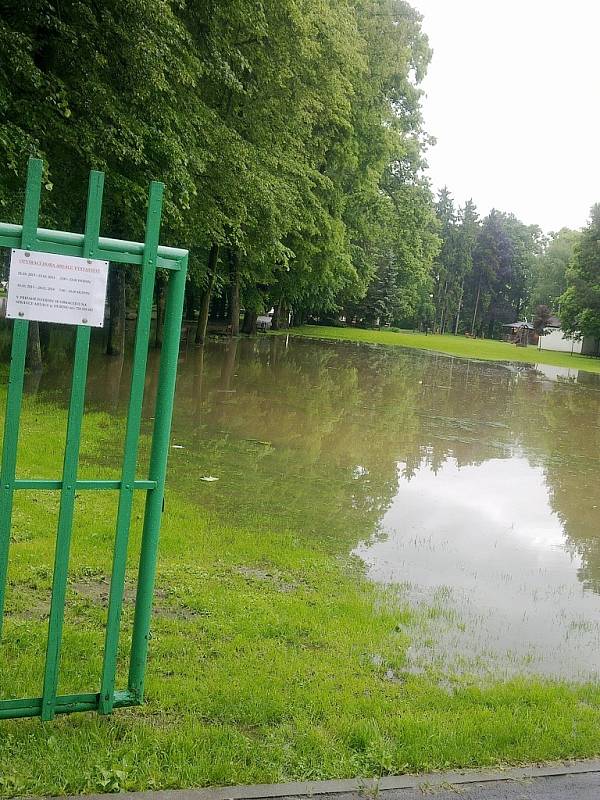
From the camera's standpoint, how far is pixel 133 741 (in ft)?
11.5

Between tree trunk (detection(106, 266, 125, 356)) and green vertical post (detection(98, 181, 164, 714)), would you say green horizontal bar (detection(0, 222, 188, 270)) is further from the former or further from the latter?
tree trunk (detection(106, 266, 125, 356))

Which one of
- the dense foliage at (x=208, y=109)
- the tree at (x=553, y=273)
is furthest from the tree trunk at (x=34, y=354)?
the tree at (x=553, y=273)

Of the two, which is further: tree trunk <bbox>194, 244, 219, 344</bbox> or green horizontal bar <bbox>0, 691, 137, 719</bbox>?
tree trunk <bbox>194, 244, 219, 344</bbox>

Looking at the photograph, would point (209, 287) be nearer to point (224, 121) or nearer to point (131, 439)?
point (224, 121)

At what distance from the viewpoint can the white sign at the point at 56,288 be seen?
336cm

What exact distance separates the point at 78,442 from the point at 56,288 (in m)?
0.70

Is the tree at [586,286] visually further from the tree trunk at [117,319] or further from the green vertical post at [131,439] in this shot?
the green vertical post at [131,439]

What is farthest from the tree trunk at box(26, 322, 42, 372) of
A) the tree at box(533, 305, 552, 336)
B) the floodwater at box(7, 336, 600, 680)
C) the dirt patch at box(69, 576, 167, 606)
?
the tree at box(533, 305, 552, 336)

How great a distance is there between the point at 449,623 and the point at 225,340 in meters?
33.1

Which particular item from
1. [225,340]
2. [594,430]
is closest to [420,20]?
[225,340]

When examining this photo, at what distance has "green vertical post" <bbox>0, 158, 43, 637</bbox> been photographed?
327 cm

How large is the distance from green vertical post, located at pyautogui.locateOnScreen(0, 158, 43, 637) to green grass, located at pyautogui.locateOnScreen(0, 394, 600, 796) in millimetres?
879

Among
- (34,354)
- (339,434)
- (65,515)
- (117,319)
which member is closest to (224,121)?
(34,354)

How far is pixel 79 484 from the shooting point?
3.61 metres
